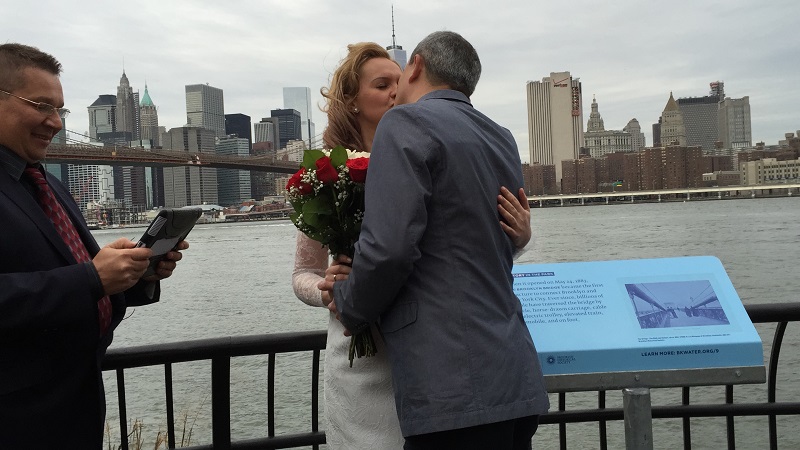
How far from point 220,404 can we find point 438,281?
49.0 inches

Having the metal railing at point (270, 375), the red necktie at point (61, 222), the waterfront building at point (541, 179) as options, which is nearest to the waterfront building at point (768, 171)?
the waterfront building at point (541, 179)

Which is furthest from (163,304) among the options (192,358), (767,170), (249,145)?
(767,170)

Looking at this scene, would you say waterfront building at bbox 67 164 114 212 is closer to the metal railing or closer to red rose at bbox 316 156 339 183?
the metal railing

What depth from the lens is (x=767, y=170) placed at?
98.8m

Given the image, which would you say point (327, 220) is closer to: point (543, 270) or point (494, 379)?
point (494, 379)

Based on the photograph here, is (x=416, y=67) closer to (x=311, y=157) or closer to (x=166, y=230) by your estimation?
(x=311, y=157)

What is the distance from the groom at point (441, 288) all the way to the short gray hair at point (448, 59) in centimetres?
11

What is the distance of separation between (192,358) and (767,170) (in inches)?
4247

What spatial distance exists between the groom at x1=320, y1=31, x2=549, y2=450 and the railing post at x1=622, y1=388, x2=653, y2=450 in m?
0.50

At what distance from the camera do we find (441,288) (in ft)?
4.76

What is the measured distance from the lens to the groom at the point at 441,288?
142 centimetres

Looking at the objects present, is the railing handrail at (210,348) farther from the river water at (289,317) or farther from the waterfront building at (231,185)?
the waterfront building at (231,185)

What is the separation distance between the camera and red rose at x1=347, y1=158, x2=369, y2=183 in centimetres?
161

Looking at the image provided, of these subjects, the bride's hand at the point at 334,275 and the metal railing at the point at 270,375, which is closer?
the bride's hand at the point at 334,275
